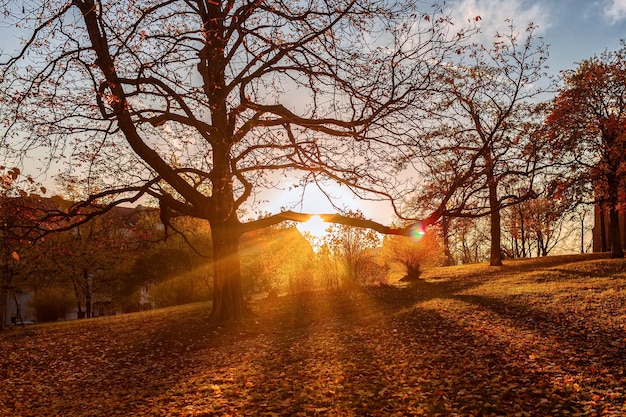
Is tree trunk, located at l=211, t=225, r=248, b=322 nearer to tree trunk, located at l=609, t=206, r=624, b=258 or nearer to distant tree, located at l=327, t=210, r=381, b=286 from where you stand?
distant tree, located at l=327, t=210, r=381, b=286

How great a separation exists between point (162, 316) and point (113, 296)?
20.2m

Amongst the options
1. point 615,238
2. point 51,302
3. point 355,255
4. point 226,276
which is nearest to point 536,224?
point 615,238

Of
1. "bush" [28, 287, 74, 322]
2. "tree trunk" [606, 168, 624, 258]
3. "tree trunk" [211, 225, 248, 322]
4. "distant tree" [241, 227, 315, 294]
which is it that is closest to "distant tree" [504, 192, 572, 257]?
"tree trunk" [606, 168, 624, 258]

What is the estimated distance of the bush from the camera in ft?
115

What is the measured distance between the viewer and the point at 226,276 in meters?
14.9

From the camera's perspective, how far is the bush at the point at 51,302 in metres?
35.1

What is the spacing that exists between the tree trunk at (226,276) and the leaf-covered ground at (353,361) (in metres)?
0.72

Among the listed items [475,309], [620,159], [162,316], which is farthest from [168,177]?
[620,159]

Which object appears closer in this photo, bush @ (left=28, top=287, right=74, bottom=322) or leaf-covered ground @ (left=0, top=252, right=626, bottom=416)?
leaf-covered ground @ (left=0, top=252, right=626, bottom=416)

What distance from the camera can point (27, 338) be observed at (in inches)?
632

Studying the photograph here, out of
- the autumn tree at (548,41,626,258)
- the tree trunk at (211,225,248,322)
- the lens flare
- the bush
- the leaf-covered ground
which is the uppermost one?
the autumn tree at (548,41,626,258)

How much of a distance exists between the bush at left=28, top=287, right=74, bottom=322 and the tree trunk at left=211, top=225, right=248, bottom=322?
2593 cm

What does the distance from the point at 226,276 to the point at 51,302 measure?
27779mm

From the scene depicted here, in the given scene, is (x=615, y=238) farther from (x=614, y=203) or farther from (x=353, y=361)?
(x=353, y=361)
